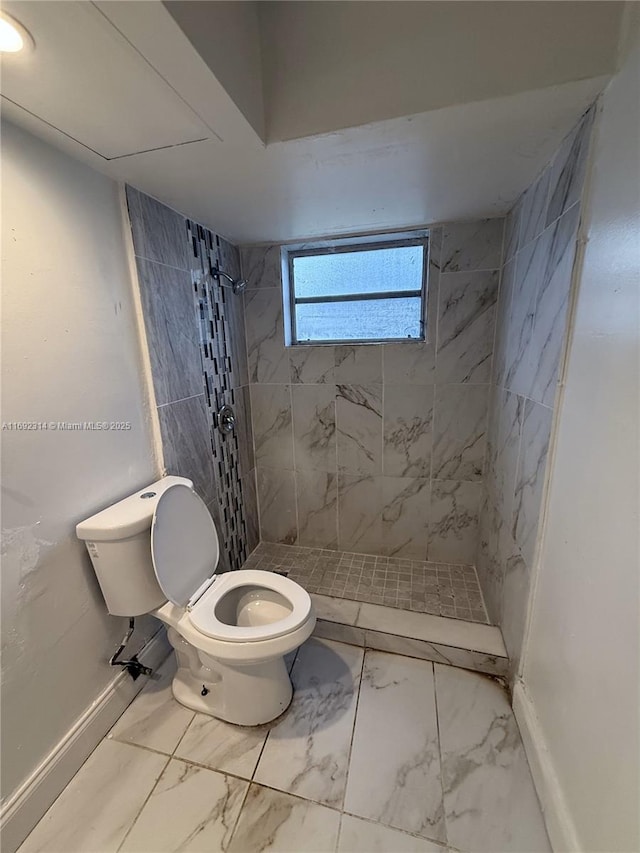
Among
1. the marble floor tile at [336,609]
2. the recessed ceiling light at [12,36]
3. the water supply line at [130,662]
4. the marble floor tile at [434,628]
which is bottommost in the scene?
the marble floor tile at [336,609]

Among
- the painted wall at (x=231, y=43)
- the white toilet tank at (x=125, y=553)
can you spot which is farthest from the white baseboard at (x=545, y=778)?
the painted wall at (x=231, y=43)

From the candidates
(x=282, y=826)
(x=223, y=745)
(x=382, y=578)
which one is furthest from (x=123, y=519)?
(x=382, y=578)

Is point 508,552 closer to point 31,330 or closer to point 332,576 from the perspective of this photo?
point 332,576

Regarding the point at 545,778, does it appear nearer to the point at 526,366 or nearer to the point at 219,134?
the point at 526,366

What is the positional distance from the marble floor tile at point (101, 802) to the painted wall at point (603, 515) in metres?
1.23

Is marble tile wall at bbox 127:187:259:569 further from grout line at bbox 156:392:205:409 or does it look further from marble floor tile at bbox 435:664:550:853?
marble floor tile at bbox 435:664:550:853

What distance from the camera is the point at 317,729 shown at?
1.25 m

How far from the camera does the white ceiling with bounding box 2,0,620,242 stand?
67 cm

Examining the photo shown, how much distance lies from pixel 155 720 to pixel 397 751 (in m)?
0.90

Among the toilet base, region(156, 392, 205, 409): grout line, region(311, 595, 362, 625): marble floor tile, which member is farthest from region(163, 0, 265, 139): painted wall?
region(311, 595, 362, 625): marble floor tile

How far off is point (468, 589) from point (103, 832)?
170 cm

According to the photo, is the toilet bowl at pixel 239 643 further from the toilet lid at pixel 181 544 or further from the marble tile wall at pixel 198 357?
the marble tile wall at pixel 198 357

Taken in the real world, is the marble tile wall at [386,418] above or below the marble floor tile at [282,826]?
above

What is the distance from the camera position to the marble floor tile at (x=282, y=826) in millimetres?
949
